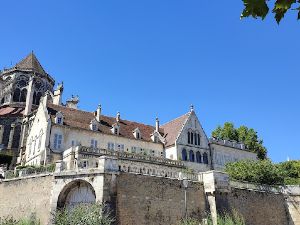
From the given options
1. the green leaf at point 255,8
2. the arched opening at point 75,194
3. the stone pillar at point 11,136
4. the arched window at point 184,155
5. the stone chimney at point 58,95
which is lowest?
the green leaf at point 255,8

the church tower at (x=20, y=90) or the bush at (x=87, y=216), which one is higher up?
the church tower at (x=20, y=90)

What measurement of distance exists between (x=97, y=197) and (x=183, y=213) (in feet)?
22.2

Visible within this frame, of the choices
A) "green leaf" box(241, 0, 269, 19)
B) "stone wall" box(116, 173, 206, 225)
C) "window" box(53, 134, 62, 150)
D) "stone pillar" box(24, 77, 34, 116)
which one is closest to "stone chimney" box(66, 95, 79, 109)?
"stone pillar" box(24, 77, 34, 116)

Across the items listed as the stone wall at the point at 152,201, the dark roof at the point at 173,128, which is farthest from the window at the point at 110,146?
the stone wall at the point at 152,201

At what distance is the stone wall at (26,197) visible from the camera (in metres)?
25.4

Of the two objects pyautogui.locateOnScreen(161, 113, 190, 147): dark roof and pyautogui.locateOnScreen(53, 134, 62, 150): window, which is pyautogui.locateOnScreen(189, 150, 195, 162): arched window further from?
pyautogui.locateOnScreen(53, 134, 62, 150): window

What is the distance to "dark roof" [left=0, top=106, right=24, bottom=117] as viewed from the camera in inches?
1858

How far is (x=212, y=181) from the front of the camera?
27.8 metres

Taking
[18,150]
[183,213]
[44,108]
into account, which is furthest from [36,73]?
[183,213]

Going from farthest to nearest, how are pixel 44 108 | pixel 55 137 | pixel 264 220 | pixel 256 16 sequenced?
pixel 44 108 → pixel 55 137 → pixel 264 220 → pixel 256 16

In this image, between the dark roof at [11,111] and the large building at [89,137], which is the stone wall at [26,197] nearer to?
the large building at [89,137]

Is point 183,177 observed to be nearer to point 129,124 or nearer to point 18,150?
point 129,124

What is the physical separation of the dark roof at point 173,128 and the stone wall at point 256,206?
11376 millimetres

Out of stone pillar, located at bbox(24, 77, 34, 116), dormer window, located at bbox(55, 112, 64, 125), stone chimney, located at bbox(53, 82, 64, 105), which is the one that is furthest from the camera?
stone chimney, located at bbox(53, 82, 64, 105)
